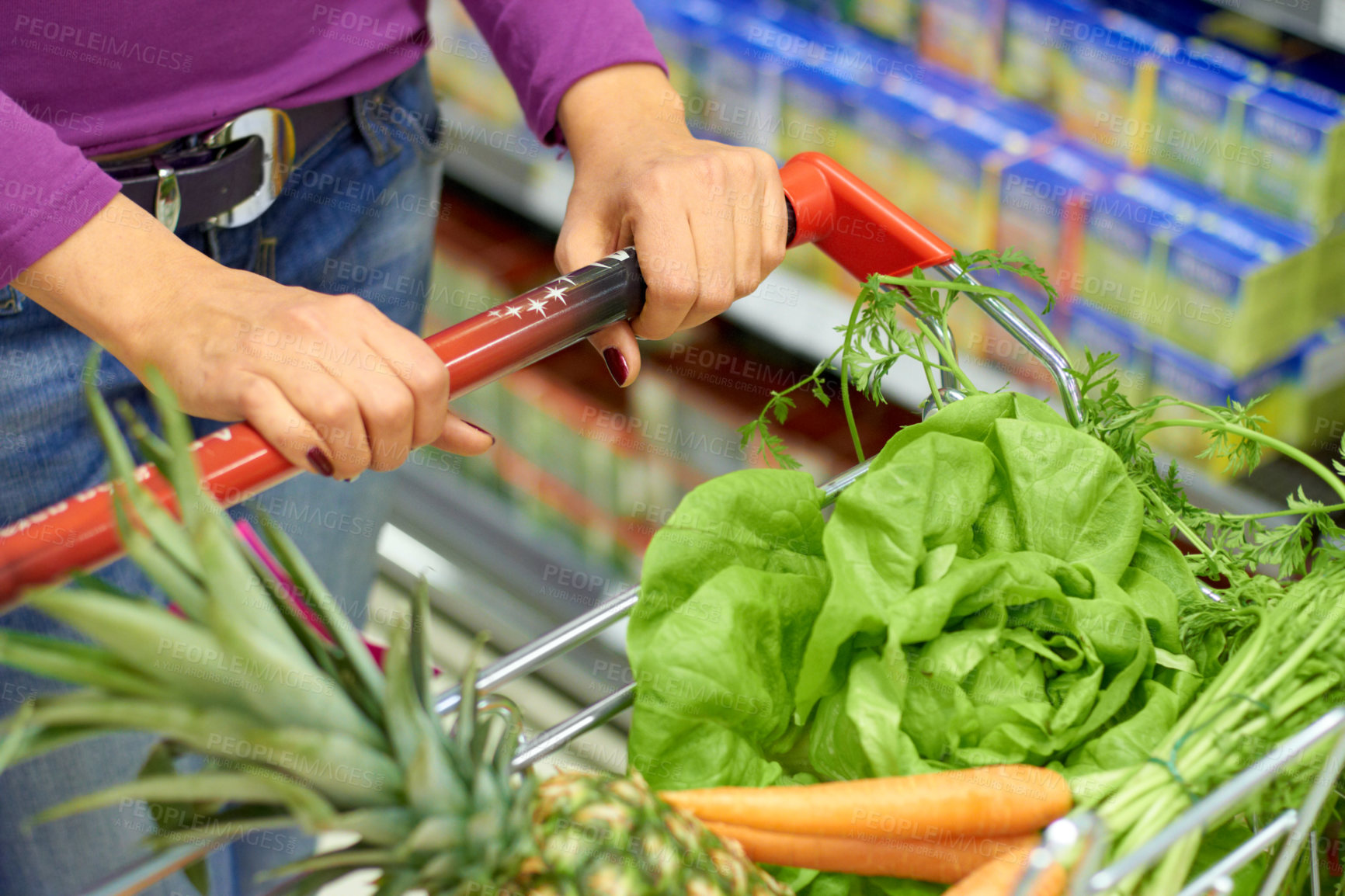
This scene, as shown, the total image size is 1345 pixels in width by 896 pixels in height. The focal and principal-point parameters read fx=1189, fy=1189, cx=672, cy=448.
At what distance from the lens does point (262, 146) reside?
3.62 feet

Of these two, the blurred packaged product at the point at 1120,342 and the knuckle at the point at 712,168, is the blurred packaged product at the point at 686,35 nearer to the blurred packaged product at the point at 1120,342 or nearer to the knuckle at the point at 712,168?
the blurred packaged product at the point at 1120,342

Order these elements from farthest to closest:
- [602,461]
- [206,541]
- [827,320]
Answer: [602,461], [827,320], [206,541]

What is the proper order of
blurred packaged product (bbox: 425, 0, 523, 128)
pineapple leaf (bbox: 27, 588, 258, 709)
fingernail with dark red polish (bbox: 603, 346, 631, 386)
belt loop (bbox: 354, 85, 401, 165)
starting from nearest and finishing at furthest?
pineapple leaf (bbox: 27, 588, 258, 709), fingernail with dark red polish (bbox: 603, 346, 631, 386), belt loop (bbox: 354, 85, 401, 165), blurred packaged product (bbox: 425, 0, 523, 128)

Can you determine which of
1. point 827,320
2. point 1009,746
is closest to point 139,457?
point 1009,746

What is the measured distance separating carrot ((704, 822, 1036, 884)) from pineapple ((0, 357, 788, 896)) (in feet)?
0.22

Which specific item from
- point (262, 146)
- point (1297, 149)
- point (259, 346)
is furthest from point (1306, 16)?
point (259, 346)

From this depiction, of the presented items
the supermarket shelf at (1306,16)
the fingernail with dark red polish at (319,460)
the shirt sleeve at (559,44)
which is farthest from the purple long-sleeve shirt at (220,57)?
the supermarket shelf at (1306,16)

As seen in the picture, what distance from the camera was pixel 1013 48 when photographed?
5.83 feet

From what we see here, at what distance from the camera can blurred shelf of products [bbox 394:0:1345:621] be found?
1.60m

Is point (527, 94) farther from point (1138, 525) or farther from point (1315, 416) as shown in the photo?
point (1315, 416)

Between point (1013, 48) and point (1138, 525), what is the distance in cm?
117

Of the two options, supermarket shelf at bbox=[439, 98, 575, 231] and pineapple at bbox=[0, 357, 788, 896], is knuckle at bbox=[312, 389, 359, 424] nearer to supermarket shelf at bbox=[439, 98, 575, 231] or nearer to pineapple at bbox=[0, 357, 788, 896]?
pineapple at bbox=[0, 357, 788, 896]

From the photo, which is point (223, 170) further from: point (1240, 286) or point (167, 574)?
point (1240, 286)

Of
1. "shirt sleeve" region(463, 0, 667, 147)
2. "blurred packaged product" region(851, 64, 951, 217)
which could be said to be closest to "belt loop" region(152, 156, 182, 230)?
"shirt sleeve" region(463, 0, 667, 147)
